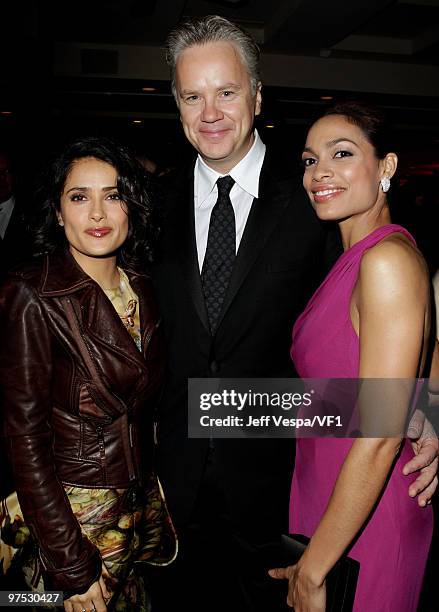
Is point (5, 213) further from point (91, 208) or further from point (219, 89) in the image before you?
point (91, 208)

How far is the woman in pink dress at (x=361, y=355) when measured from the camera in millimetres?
1184

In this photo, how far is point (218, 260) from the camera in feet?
5.83

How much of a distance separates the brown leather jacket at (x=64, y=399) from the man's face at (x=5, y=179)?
11.2ft

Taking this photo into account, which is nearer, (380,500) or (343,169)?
(380,500)

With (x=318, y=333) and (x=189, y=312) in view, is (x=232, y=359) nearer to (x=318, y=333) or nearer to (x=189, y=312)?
(x=189, y=312)

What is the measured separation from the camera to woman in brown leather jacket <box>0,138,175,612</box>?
1.33m

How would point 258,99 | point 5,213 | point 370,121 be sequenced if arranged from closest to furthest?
point 370,121
point 258,99
point 5,213

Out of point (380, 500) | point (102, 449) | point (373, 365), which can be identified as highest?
point (373, 365)

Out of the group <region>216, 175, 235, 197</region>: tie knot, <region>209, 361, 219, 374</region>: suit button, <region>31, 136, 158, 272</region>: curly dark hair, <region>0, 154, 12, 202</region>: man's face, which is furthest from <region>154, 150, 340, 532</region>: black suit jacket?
<region>0, 154, 12, 202</region>: man's face

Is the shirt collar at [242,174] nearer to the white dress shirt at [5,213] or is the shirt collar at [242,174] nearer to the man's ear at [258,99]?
the man's ear at [258,99]

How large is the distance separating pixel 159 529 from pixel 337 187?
3.71 feet

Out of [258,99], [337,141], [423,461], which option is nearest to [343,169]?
[337,141]

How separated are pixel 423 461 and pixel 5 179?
4.18 meters

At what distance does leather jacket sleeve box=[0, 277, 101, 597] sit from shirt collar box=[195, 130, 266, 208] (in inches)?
31.6
